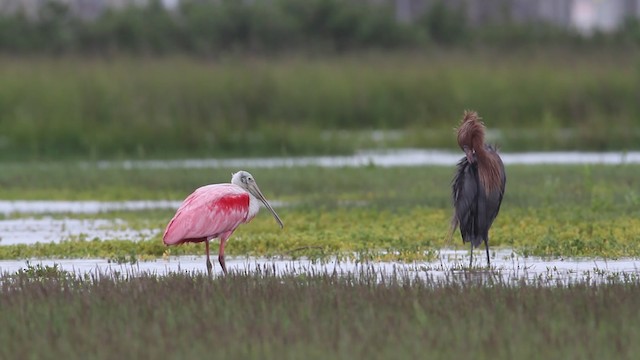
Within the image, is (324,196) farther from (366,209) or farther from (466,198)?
(466,198)

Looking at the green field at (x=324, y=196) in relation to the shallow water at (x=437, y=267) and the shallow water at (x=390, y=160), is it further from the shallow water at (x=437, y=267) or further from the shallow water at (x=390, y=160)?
the shallow water at (x=390, y=160)

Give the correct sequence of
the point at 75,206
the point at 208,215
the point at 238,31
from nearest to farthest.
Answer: the point at 208,215, the point at 75,206, the point at 238,31

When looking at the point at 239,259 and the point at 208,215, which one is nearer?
the point at 208,215

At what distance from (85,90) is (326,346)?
21726 millimetres

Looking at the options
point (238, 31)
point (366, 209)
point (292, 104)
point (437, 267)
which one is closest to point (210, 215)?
point (437, 267)

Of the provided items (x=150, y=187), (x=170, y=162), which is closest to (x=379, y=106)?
(x=170, y=162)

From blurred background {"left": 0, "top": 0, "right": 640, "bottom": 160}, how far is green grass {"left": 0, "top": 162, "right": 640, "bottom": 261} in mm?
3296

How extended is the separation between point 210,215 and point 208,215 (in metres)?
0.02

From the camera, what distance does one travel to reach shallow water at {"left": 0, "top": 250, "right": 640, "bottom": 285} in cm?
1111

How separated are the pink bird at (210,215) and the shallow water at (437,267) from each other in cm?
27

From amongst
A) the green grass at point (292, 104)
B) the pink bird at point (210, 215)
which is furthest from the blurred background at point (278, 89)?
the pink bird at point (210, 215)

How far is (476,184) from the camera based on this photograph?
1264cm

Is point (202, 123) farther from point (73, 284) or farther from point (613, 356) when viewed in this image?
point (613, 356)

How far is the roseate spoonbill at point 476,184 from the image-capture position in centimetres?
1255
